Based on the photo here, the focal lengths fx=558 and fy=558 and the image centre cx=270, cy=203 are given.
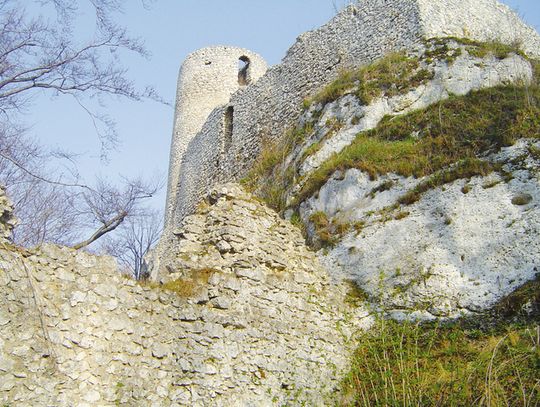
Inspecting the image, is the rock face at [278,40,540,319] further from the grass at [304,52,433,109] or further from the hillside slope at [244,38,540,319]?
the grass at [304,52,433,109]

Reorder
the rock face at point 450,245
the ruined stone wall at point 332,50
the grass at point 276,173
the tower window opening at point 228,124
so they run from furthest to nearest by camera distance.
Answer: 1. the tower window opening at point 228,124
2. the ruined stone wall at point 332,50
3. the grass at point 276,173
4. the rock face at point 450,245

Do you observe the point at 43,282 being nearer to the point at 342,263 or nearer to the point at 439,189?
the point at 342,263

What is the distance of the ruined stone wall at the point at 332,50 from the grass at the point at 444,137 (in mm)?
3010

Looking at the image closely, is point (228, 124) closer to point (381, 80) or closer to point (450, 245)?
point (381, 80)

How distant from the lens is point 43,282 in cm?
593

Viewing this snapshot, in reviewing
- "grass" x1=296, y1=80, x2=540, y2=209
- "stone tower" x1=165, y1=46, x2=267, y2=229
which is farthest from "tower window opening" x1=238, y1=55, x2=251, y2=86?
"grass" x1=296, y1=80, x2=540, y2=209

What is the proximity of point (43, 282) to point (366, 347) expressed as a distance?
431 cm

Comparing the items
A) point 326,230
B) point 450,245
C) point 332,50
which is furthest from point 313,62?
point 450,245

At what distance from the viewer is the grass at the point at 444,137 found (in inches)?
350

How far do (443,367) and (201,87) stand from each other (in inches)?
727

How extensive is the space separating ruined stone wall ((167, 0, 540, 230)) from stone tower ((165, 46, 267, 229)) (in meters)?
4.11

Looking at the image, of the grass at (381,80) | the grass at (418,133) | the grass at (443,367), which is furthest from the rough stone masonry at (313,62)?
the grass at (443,367)

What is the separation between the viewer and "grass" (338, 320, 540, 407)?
5.88 metres

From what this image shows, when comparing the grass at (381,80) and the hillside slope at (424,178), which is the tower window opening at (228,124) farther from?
the grass at (381,80)
